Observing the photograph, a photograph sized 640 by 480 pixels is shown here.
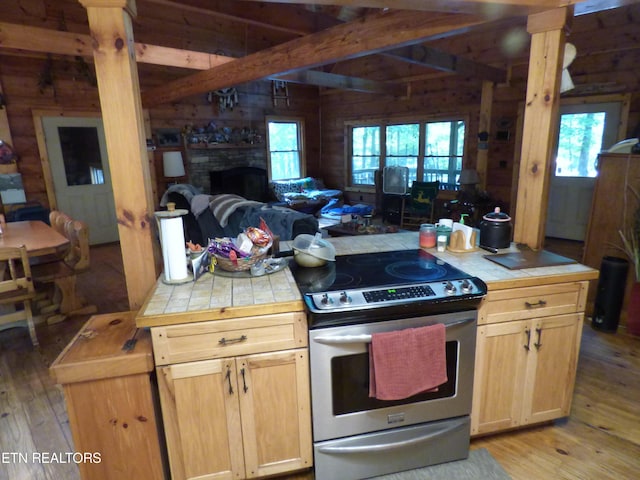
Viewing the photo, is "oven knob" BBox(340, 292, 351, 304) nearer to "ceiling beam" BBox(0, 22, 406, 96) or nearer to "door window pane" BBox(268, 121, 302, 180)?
"ceiling beam" BBox(0, 22, 406, 96)

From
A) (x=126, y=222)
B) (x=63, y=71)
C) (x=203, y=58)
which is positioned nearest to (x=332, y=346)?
(x=126, y=222)

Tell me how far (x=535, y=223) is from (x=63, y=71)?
6.23 metres

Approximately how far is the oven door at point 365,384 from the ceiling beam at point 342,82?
3.18m

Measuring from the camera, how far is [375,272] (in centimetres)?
177

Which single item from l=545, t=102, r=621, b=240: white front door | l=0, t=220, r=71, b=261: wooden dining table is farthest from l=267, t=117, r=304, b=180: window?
l=545, t=102, r=621, b=240: white front door

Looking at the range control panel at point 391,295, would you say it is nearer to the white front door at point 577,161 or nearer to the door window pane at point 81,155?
the white front door at point 577,161

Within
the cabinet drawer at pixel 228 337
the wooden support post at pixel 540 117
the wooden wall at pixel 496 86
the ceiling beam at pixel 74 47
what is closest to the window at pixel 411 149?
the wooden wall at pixel 496 86

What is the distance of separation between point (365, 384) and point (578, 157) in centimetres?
532

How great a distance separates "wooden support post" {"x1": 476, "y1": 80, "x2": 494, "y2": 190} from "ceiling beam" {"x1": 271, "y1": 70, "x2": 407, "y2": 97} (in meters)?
1.59

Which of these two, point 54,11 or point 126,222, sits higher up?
point 54,11

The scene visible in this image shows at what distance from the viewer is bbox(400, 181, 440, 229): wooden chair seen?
627cm

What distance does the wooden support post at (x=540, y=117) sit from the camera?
1.90m

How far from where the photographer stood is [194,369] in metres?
1.46

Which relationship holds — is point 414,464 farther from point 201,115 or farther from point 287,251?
point 201,115
